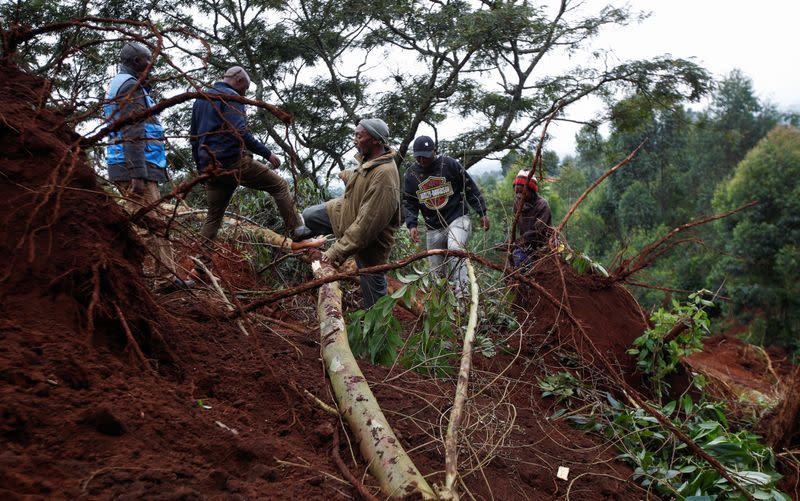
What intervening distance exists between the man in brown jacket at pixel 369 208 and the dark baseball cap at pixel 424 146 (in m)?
1.53

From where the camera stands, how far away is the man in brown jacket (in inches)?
168

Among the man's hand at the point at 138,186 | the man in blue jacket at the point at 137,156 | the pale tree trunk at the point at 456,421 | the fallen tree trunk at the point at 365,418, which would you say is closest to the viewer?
the pale tree trunk at the point at 456,421

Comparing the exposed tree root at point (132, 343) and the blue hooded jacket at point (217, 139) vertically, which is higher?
the blue hooded jacket at point (217, 139)

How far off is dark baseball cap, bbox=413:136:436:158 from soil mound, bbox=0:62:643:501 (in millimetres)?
3308

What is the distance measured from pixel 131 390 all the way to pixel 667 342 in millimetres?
3961

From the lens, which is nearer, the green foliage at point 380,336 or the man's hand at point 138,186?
the green foliage at point 380,336

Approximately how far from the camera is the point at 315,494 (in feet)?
6.81

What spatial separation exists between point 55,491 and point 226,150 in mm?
3478

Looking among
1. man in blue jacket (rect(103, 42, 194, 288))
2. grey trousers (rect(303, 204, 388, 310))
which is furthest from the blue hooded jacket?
grey trousers (rect(303, 204, 388, 310))

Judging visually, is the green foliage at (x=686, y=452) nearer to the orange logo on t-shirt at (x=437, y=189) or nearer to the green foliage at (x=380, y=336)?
the green foliage at (x=380, y=336)

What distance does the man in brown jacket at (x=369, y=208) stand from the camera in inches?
168

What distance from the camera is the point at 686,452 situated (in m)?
3.69

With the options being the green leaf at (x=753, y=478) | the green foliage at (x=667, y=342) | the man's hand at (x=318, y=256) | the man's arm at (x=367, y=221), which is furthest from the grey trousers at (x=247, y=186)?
the green leaf at (x=753, y=478)

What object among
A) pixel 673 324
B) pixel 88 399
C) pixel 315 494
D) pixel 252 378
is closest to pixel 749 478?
pixel 673 324
